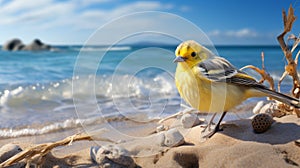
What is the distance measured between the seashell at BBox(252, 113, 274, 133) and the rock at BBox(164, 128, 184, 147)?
0.62 m

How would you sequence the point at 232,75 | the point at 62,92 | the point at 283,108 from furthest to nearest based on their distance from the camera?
the point at 62,92 < the point at 283,108 < the point at 232,75

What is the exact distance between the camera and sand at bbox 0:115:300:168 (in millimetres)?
2355

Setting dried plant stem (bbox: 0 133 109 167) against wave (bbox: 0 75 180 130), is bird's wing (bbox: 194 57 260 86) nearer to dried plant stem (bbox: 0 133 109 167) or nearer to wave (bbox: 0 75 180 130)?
wave (bbox: 0 75 180 130)

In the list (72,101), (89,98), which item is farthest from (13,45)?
(89,98)

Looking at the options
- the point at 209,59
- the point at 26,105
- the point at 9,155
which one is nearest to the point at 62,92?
the point at 26,105

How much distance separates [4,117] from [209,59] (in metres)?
3.98

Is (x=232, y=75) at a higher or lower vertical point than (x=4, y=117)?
higher

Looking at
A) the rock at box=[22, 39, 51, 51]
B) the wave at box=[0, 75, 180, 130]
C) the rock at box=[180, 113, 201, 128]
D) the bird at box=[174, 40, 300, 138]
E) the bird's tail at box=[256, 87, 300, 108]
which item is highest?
the bird at box=[174, 40, 300, 138]

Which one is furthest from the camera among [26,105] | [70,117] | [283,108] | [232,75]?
[26,105]

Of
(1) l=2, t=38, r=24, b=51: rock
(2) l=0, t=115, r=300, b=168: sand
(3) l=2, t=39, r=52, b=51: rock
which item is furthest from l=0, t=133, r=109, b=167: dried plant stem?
(1) l=2, t=38, r=24, b=51: rock

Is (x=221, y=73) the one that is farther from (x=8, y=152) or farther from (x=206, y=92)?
(x=8, y=152)

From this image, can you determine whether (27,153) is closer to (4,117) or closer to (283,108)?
(283,108)

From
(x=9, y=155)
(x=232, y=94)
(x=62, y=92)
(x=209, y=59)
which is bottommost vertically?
(x=62, y=92)

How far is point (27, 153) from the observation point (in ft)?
8.36
